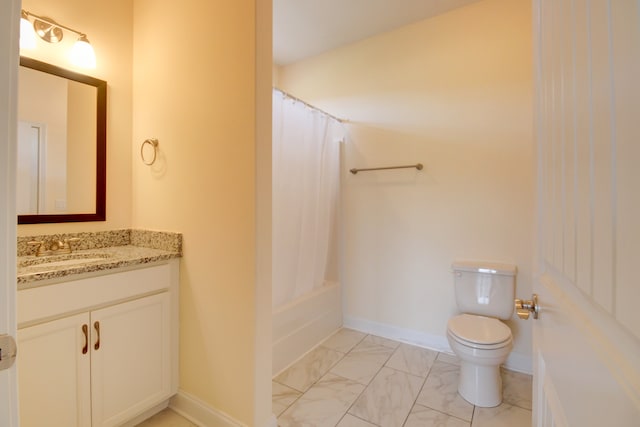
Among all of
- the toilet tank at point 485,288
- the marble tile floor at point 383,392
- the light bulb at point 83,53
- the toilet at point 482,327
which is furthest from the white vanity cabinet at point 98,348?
the toilet tank at point 485,288

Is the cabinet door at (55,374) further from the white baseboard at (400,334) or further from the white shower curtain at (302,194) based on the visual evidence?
the white baseboard at (400,334)

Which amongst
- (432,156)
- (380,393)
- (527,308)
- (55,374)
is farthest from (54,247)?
(432,156)

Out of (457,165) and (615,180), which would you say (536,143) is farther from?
(457,165)

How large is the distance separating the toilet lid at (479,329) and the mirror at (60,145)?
231cm

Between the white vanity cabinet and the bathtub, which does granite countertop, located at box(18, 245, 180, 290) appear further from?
the bathtub

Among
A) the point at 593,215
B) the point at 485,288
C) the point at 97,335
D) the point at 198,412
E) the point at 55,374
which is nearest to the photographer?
the point at 593,215

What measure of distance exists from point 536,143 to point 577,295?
53 centimetres

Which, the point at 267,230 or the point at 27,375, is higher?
Result: the point at 267,230

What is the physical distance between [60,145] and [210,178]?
37.3 inches

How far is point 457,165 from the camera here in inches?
87.1

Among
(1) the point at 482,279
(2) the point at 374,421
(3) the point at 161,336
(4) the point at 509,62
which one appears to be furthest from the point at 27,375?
(4) the point at 509,62

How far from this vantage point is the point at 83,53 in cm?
165

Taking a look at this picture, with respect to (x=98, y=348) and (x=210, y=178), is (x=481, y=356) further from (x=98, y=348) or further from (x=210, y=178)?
(x=98, y=348)

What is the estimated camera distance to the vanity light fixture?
1.47 metres
